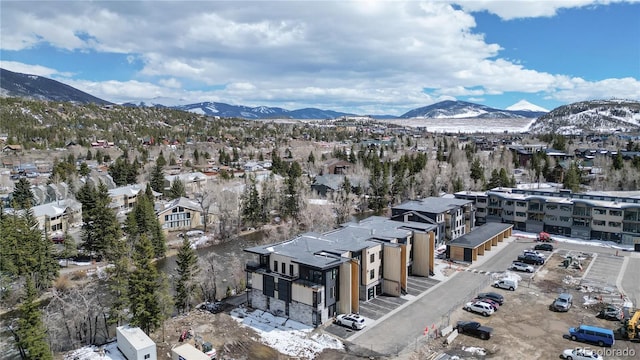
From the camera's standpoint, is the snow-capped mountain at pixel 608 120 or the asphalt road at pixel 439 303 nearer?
the asphalt road at pixel 439 303

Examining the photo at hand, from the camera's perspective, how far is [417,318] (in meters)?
21.9

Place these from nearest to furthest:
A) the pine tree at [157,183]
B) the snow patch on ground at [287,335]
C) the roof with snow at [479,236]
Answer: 1. the snow patch on ground at [287,335]
2. the roof with snow at [479,236]
3. the pine tree at [157,183]

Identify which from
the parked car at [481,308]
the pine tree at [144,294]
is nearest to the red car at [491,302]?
the parked car at [481,308]

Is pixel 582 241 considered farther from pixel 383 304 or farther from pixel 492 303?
pixel 383 304

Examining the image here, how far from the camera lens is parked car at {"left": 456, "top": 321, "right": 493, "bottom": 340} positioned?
19.7m

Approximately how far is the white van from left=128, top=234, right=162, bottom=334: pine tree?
19.5 metres

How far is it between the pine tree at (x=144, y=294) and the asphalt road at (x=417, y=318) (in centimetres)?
916

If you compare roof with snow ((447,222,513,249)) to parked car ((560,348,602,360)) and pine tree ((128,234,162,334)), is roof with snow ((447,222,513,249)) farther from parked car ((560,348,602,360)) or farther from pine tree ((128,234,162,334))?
pine tree ((128,234,162,334))

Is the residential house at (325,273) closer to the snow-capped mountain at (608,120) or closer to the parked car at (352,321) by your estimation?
the parked car at (352,321)

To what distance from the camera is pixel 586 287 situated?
26250 millimetres

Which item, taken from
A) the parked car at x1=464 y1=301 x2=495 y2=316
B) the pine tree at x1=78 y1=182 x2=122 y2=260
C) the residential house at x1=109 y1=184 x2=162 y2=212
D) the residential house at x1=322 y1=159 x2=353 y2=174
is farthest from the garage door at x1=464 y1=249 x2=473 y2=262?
the residential house at x1=322 y1=159 x2=353 y2=174

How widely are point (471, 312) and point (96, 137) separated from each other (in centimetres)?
10098

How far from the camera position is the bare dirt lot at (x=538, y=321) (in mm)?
18641

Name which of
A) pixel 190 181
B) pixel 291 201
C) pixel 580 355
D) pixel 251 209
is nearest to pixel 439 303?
pixel 580 355
